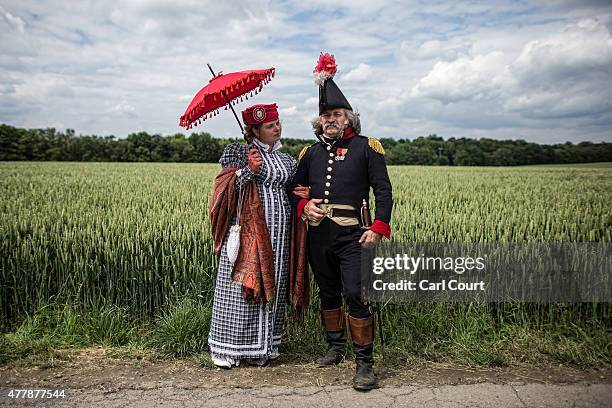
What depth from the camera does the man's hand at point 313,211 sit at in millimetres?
3736

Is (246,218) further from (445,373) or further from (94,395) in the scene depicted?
(445,373)

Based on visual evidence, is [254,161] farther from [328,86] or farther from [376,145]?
[376,145]

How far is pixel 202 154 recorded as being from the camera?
52.2 metres

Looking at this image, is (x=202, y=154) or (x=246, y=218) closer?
(x=246, y=218)

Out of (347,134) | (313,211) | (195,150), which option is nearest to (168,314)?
(313,211)

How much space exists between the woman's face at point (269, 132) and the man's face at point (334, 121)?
416 millimetres

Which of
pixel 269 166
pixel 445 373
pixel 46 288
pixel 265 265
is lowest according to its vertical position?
pixel 445 373

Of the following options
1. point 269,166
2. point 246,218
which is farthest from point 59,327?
point 269,166

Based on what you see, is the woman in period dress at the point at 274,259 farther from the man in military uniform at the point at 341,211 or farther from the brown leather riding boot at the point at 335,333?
the brown leather riding boot at the point at 335,333

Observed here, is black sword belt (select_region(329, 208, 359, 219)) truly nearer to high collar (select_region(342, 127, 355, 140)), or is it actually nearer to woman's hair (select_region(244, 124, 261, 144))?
high collar (select_region(342, 127, 355, 140))

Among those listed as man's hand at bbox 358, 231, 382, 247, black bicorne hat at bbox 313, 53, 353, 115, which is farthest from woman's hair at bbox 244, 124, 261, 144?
man's hand at bbox 358, 231, 382, 247

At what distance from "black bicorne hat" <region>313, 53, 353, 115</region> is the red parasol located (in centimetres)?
40

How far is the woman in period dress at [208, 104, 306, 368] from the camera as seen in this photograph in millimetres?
3871

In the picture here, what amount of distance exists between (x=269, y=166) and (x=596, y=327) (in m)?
3.22
